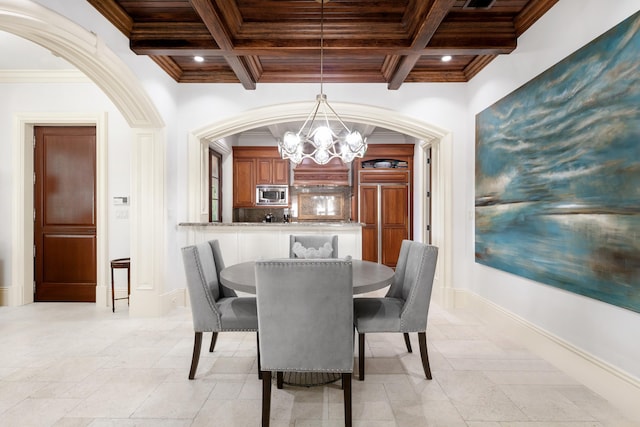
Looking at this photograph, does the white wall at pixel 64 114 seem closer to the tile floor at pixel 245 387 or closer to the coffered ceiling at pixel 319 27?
the coffered ceiling at pixel 319 27

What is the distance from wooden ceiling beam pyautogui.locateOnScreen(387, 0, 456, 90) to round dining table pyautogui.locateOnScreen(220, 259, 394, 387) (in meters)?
1.88

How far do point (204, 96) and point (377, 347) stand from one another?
11.1ft

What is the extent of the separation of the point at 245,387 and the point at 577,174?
2.58 metres

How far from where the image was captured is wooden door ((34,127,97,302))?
12.9ft

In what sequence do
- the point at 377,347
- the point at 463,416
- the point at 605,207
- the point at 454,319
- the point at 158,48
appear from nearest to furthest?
1. the point at 463,416
2. the point at 605,207
3. the point at 377,347
4. the point at 158,48
5. the point at 454,319

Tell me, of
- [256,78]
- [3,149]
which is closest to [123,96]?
[256,78]

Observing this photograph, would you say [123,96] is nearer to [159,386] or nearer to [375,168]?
[159,386]

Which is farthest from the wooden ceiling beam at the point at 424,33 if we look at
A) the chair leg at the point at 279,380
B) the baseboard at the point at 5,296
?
the baseboard at the point at 5,296

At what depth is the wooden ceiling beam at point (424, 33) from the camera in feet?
7.34

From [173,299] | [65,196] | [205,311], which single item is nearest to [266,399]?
[205,311]

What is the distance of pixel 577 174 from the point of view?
2.12m

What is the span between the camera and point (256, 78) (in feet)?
12.2

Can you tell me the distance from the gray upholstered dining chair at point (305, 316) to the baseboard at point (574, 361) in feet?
5.21

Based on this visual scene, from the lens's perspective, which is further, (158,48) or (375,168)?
(375,168)
